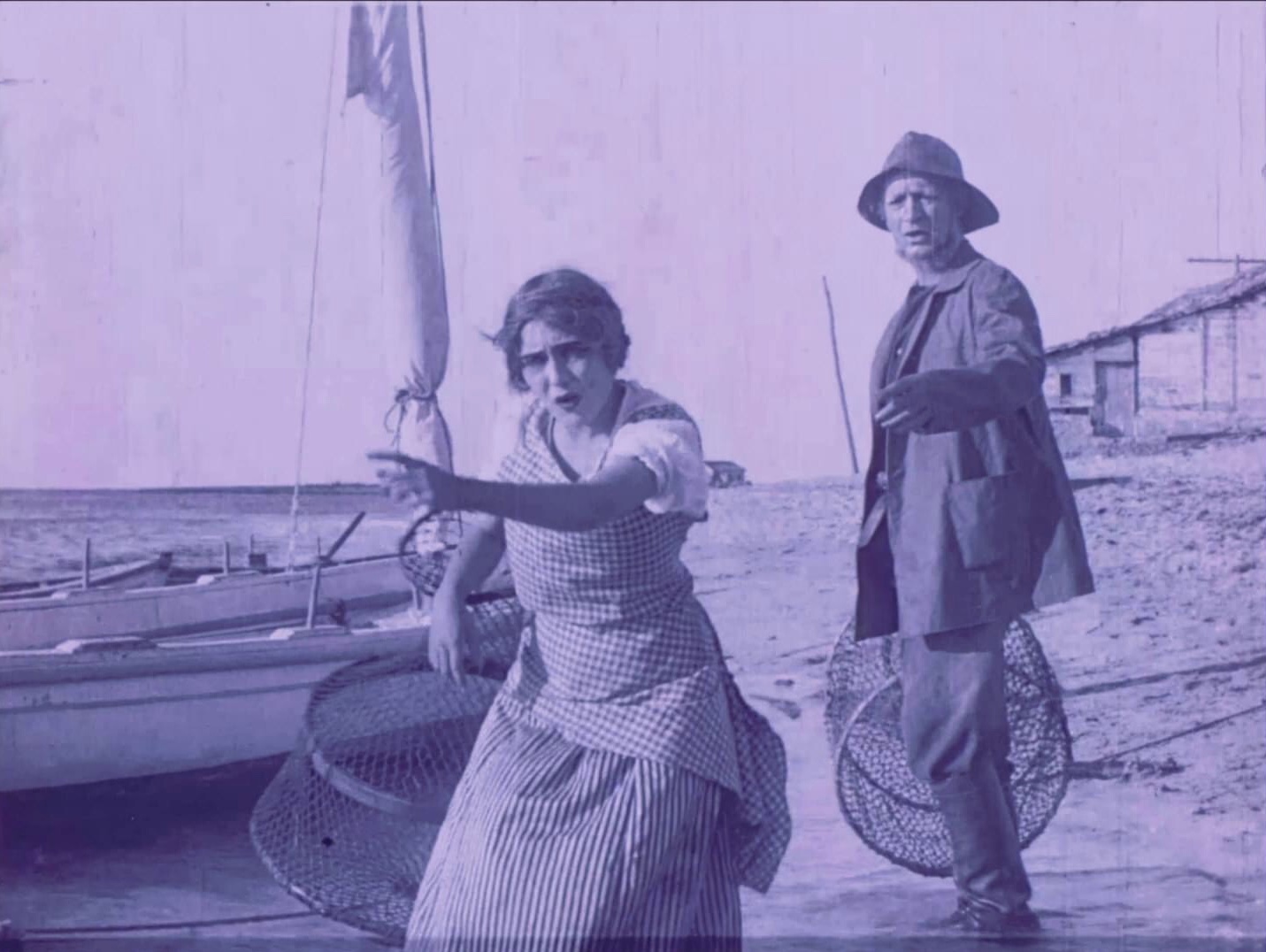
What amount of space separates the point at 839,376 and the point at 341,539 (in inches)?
59.0

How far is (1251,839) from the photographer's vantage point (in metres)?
4.13

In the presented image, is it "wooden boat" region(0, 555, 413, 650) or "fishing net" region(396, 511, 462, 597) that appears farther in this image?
"wooden boat" region(0, 555, 413, 650)

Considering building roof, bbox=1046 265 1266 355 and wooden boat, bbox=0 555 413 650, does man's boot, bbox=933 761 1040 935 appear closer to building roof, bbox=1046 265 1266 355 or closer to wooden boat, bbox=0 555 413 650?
building roof, bbox=1046 265 1266 355

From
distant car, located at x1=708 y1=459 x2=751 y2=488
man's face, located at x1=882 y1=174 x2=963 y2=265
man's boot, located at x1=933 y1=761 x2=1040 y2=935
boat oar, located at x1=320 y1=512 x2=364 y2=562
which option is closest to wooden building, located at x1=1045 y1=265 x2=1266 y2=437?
man's face, located at x1=882 y1=174 x2=963 y2=265

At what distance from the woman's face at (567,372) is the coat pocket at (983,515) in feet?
3.46

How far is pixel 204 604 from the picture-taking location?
4699mm

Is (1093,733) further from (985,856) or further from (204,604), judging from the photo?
(204,604)

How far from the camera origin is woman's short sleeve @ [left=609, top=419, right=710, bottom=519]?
2.93 metres

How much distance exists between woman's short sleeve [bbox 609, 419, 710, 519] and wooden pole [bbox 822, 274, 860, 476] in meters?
1.19

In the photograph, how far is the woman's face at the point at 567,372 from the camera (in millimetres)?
3107

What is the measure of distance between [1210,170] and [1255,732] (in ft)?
5.09

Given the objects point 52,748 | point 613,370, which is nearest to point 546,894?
point 613,370

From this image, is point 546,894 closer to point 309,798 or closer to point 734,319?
point 309,798

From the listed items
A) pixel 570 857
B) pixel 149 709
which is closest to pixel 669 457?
pixel 570 857
